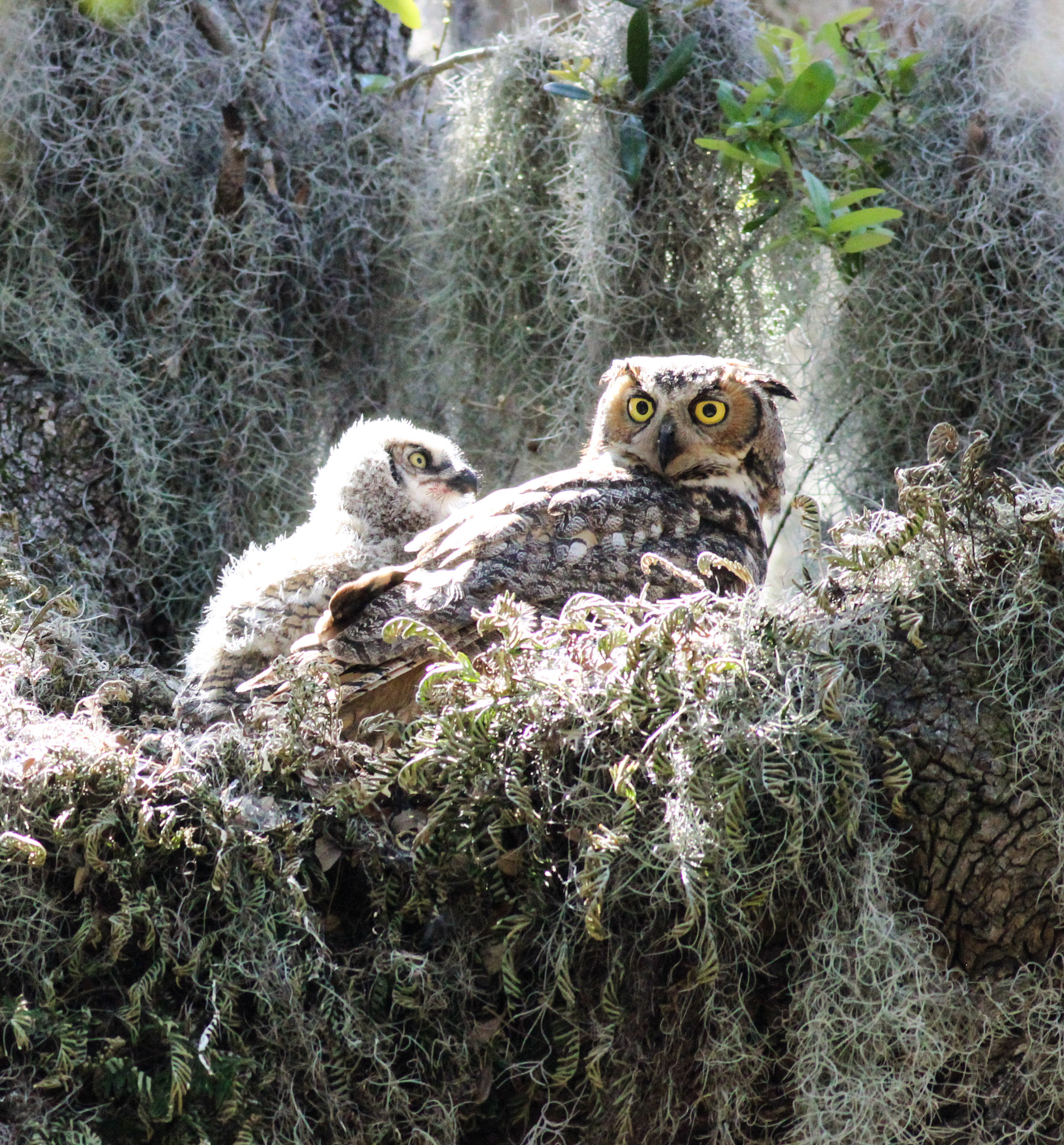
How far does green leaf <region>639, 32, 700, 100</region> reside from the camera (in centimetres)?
297

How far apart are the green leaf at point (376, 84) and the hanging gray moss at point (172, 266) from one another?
207 mm

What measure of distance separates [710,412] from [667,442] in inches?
4.5

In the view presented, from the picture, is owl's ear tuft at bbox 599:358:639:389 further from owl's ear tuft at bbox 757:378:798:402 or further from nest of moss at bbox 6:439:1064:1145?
nest of moss at bbox 6:439:1064:1145

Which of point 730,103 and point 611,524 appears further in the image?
point 730,103

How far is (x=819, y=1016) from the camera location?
157 centimetres

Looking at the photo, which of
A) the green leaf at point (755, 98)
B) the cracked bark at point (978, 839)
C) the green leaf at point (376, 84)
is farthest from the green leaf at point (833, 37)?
the cracked bark at point (978, 839)

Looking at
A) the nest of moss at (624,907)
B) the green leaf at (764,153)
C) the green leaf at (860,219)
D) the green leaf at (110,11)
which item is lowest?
the nest of moss at (624,907)

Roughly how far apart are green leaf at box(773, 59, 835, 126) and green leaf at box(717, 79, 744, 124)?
79mm

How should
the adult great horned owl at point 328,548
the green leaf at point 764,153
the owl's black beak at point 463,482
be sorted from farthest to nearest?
A: the owl's black beak at point 463,482 → the green leaf at point 764,153 → the adult great horned owl at point 328,548

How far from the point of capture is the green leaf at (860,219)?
2.60m

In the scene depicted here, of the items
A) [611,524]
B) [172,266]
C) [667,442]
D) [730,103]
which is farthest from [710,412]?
[172,266]

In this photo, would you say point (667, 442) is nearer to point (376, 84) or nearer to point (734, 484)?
point (734, 484)

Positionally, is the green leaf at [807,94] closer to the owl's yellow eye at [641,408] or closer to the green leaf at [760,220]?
the green leaf at [760,220]

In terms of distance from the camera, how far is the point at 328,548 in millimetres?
2721
